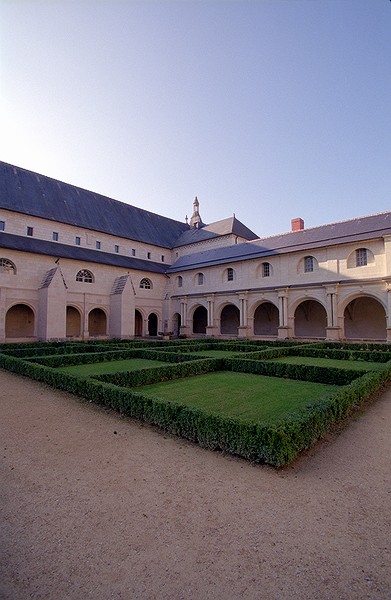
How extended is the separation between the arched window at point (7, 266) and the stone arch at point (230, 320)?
18256mm

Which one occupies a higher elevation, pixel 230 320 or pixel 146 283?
pixel 146 283

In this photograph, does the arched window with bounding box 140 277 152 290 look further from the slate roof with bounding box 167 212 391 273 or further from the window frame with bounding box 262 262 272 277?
the window frame with bounding box 262 262 272 277

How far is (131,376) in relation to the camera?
7855 millimetres

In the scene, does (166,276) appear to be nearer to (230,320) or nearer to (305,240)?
(230,320)

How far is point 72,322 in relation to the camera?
90.6 feet

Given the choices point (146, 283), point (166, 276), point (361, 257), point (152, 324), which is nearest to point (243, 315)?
point (361, 257)

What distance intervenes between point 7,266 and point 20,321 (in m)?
4.78

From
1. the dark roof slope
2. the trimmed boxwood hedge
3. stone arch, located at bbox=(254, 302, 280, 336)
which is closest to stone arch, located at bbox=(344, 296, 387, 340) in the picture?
stone arch, located at bbox=(254, 302, 280, 336)

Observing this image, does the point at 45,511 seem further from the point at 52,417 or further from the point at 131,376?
the point at 131,376

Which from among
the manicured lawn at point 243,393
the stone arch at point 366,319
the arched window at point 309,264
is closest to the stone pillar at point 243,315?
the arched window at point 309,264

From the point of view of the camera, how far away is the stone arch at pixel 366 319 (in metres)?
21.9

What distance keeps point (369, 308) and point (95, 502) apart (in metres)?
23.6

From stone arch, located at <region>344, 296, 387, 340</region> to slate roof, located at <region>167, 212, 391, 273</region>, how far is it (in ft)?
14.7

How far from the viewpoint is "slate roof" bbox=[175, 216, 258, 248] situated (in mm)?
32969
